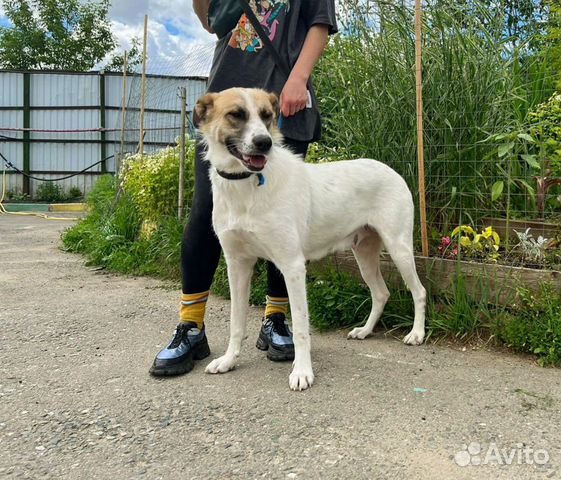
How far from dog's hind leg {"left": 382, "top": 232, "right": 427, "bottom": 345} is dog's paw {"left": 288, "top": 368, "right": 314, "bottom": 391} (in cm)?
85

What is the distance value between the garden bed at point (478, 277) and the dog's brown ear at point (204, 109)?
160 centimetres

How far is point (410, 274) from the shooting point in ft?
10.4

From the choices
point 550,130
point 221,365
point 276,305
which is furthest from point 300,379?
→ point 550,130

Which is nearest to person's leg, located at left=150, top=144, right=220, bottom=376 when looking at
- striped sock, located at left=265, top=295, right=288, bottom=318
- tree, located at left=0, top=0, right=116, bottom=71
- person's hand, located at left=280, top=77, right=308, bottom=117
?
striped sock, located at left=265, top=295, right=288, bottom=318

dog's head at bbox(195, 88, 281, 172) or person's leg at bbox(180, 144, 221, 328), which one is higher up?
dog's head at bbox(195, 88, 281, 172)

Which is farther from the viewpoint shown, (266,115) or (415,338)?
(415,338)

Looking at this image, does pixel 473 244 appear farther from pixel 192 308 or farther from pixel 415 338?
pixel 192 308

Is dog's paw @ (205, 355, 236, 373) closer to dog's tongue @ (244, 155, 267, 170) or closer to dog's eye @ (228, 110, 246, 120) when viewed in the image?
dog's tongue @ (244, 155, 267, 170)

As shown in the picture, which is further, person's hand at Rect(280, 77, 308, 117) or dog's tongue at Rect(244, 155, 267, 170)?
person's hand at Rect(280, 77, 308, 117)

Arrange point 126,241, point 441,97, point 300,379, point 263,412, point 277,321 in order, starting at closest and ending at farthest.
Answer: point 263,412 → point 300,379 → point 277,321 → point 441,97 → point 126,241

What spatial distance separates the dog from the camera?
2484 millimetres

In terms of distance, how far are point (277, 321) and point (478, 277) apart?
3.84 ft

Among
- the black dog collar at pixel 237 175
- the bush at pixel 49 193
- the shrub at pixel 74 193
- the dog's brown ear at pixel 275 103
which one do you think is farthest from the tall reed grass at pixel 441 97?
the shrub at pixel 74 193

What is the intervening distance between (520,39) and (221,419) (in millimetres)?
3823
